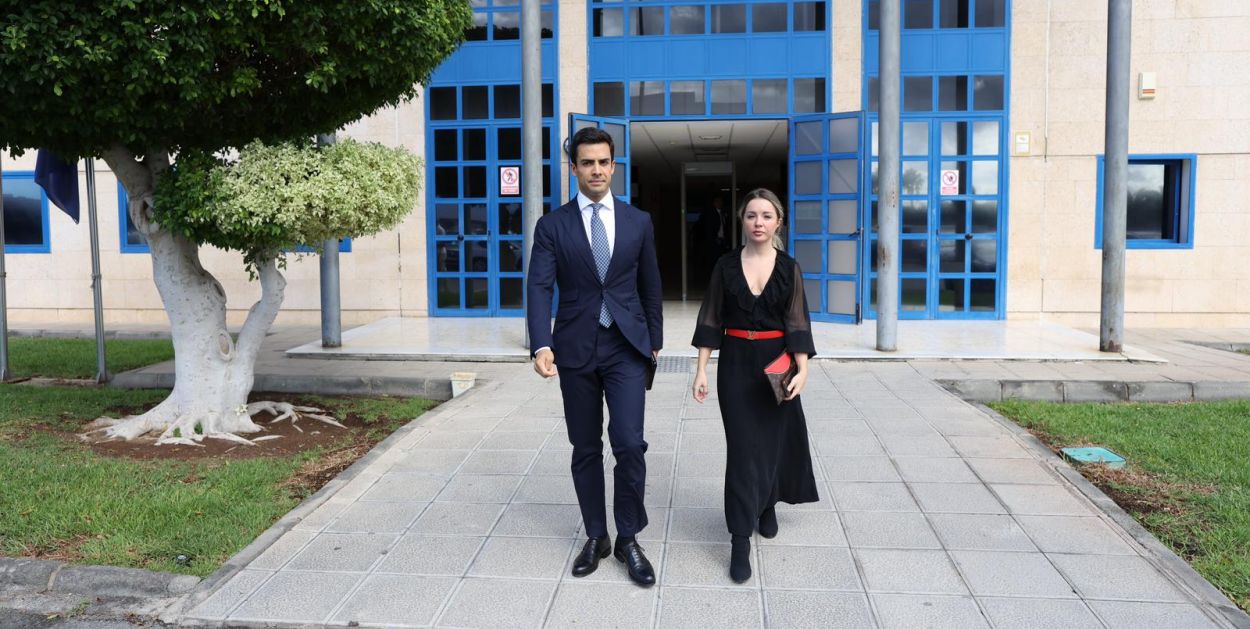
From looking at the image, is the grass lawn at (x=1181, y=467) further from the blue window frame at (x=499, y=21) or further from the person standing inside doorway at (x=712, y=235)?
the person standing inside doorway at (x=712, y=235)

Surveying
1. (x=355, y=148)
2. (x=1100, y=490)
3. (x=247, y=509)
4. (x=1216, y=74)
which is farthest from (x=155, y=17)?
(x=1216, y=74)

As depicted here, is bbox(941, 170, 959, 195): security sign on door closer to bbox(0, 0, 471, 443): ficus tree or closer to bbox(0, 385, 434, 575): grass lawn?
bbox(0, 0, 471, 443): ficus tree

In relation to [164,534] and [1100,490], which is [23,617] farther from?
[1100,490]

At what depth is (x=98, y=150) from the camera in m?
5.90

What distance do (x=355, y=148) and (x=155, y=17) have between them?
1472 mm

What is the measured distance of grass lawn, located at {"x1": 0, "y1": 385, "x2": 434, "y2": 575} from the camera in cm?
403

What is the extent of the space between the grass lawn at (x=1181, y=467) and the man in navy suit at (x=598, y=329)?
2.35 meters

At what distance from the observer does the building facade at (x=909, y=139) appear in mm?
11867

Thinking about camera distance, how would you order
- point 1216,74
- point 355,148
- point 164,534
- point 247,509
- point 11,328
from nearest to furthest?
point 164,534 < point 247,509 < point 355,148 < point 1216,74 < point 11,328

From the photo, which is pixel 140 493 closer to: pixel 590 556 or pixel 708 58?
pixel 590 556

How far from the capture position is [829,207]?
39.7 ft

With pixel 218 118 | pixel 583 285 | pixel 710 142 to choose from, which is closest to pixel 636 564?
pixel 583 285

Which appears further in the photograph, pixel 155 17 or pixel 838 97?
pixel 838 97

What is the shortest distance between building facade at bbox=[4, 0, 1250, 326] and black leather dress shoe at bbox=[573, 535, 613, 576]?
27.4ft
